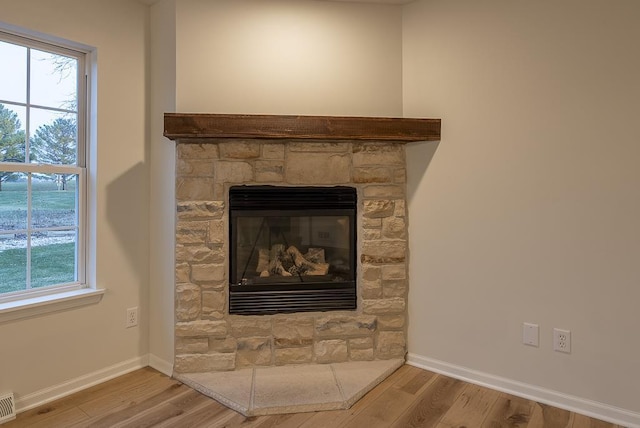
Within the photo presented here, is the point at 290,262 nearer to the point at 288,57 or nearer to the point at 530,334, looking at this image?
the point at 288,57

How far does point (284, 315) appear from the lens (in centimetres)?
252

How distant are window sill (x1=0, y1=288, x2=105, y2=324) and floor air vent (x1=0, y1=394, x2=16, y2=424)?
38 centimetres

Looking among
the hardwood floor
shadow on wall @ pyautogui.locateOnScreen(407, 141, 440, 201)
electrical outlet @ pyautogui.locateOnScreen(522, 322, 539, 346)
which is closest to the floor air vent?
the hardwood floor

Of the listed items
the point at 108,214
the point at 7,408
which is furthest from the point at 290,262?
the point at 7,408

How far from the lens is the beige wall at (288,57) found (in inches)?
94.4

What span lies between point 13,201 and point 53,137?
42cm

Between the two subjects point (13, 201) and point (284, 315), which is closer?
point (13, 201)

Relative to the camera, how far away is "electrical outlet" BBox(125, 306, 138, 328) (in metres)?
2.55

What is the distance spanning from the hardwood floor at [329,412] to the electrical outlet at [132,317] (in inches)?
14.2

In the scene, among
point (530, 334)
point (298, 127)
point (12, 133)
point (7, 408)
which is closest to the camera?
point (7, 408)

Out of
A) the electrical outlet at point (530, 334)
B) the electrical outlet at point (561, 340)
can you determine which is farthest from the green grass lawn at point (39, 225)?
the electrical outlet at point (561, 340)

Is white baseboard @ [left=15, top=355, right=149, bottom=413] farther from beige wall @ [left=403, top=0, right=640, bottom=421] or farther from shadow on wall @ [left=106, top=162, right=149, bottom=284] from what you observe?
beige wall @ [left=403, top=0, right=640, bottom=421]

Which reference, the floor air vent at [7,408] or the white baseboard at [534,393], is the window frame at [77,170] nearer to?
the floor air vent at [7,408]

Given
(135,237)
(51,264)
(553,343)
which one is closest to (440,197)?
(553,343)
